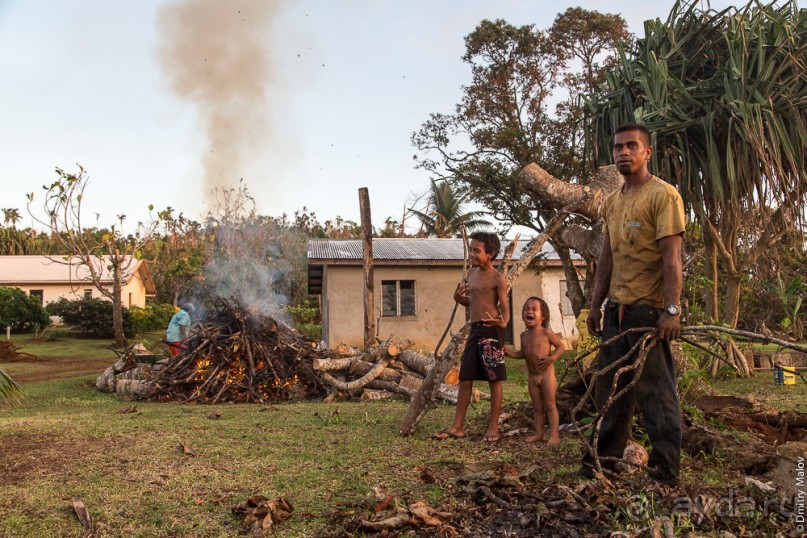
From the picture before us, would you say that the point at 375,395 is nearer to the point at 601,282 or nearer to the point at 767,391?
the point at 767,391

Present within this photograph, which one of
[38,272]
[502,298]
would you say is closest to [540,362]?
[502,298]

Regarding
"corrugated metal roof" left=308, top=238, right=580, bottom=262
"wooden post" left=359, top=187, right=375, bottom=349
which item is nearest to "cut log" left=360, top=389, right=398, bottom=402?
"wooden post" left=359, top=187, right=375, bottom=349

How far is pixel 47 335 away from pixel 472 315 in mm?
24735

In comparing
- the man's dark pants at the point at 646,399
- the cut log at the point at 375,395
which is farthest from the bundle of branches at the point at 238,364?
the man's dark pants at the point at 646,399

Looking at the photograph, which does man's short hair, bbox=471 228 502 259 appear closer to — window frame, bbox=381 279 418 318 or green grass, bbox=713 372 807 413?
green grass, bbox=713 372 807 413

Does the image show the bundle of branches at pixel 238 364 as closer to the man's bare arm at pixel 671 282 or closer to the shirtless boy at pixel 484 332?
the shirtless boy at pixel 484 332

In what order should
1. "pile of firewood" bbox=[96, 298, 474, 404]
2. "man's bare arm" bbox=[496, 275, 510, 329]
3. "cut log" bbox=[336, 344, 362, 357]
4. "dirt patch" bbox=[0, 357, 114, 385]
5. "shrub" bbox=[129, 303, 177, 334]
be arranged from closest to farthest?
"man's bare arm" bbox=[496, 275, 510, 329]
"pile of firewood" bbox=[96, 298, 474, 404]
"cut log" bbox=[336, 344, 362, 357]
"dirt patch" bbox=[0, 357, 114, 385]
"shrub" bbox=[129, 303, 177, 334]

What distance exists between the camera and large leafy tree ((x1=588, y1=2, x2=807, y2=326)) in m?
7.99

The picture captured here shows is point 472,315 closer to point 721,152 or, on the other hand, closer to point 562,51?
point 721,152

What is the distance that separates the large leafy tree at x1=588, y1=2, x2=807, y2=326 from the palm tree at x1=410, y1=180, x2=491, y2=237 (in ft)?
70.5

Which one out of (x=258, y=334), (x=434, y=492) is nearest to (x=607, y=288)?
(x=434, y=492)

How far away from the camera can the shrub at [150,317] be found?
26.2 m

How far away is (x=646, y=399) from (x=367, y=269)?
26.4 feet

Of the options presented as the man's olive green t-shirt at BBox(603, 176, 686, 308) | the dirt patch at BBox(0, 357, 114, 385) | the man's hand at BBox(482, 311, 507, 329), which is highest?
the man's olive green t-shirt at BBox(603, 176, 686, 308)
